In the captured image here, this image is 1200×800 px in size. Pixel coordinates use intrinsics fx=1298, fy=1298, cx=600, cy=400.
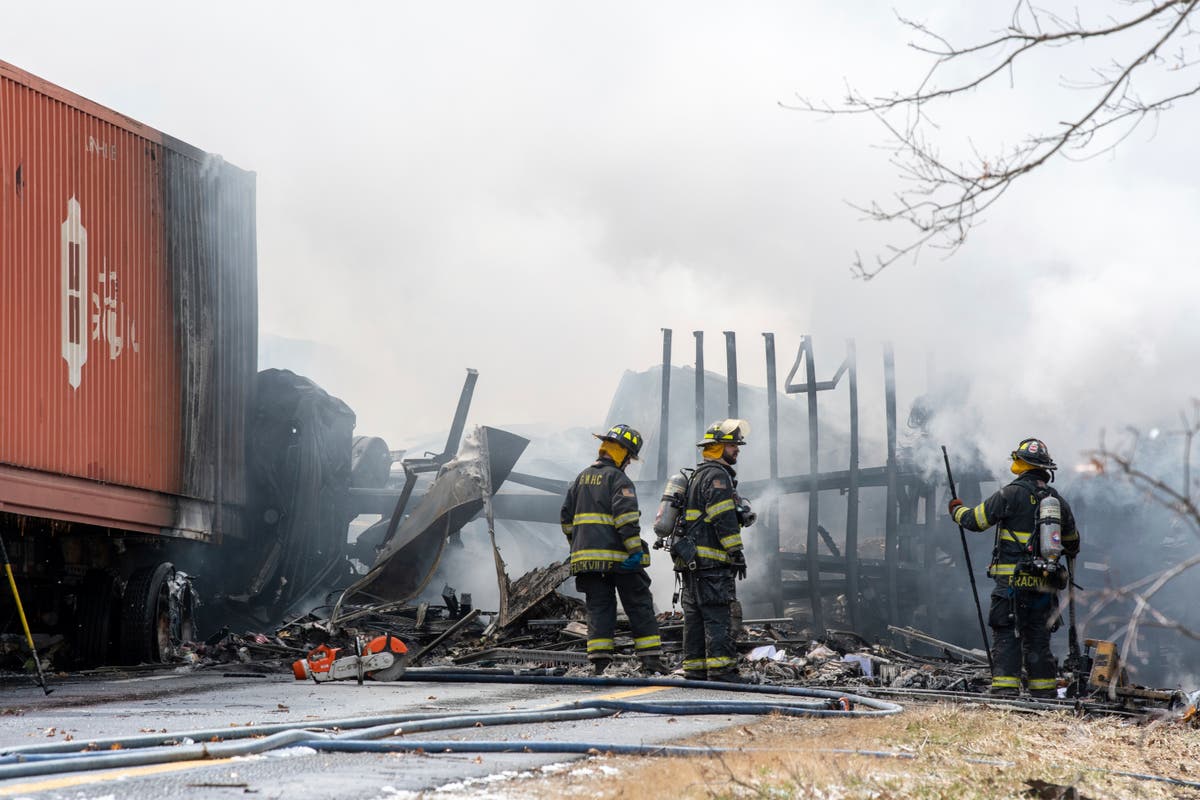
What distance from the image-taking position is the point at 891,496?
14594mm

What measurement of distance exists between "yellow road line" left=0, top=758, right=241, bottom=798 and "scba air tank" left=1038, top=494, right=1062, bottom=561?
5.94 meters

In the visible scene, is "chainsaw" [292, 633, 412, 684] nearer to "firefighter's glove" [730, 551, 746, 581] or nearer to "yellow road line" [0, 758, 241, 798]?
"firefighter's glove" [730, 551, 746, 581]

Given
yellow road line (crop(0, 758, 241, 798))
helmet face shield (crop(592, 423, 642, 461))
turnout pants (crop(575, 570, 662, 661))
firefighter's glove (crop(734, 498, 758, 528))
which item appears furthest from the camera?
helmet face shield (crop(592, 423, 642, 461))

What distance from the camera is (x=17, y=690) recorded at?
26.0ft

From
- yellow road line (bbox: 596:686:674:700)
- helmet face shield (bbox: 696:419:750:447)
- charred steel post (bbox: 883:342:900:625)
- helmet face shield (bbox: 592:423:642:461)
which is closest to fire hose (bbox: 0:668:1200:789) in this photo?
yellow road line (bbox: 596:686:674:700)

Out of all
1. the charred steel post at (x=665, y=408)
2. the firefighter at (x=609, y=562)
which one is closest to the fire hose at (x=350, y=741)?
the firefighter at (x=609, y=562)

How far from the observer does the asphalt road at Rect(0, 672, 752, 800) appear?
10.8 feet

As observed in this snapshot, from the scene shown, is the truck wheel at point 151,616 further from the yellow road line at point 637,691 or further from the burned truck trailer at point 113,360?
the yellow road line at point 637,691

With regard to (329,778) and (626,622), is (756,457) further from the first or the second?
(329,778)

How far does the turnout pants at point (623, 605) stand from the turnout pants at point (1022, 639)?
2.23m

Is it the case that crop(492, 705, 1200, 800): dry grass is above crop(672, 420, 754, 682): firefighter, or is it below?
below

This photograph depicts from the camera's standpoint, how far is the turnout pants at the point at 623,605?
28.1ft

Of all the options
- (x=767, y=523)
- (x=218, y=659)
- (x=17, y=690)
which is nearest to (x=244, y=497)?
(x=218, y=659)

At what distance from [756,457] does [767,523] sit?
213 inches
